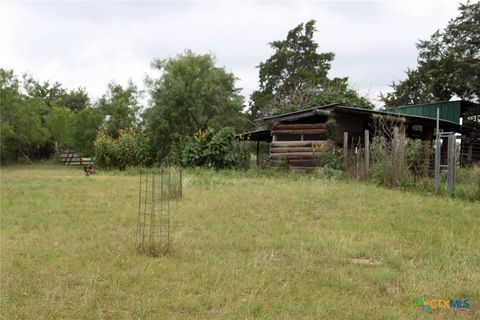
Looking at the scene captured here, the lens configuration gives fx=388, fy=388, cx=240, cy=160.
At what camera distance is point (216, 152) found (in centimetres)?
1582

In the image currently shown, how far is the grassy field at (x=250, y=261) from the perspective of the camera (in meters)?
3.18

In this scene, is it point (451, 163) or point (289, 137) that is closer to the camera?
point (451, 163)

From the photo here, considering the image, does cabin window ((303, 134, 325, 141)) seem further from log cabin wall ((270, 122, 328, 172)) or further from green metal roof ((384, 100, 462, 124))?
green metal roof ((384, 100, 462, 124))

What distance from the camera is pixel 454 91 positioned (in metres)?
24.2

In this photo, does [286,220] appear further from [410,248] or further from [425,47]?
[425,47]

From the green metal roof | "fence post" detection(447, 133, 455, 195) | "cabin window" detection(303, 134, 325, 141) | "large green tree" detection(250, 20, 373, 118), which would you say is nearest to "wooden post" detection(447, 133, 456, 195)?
"fence post" detection(447, 133, 455, 195)

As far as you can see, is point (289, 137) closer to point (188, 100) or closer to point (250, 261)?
point (188, 100)

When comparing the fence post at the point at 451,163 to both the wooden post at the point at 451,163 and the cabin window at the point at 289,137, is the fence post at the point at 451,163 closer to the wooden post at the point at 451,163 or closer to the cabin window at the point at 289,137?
the wooden post at the point at 451,163

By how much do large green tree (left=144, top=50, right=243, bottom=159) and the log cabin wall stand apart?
6.39m

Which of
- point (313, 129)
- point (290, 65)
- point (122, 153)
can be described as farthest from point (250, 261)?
point (290, 65)

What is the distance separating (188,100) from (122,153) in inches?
166

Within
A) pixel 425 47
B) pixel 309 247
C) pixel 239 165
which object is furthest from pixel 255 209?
pixel 425 47

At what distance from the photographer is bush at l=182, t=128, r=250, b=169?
15891 millimetres

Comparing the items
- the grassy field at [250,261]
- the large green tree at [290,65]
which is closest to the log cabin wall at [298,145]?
the grassy field at [250,261]
